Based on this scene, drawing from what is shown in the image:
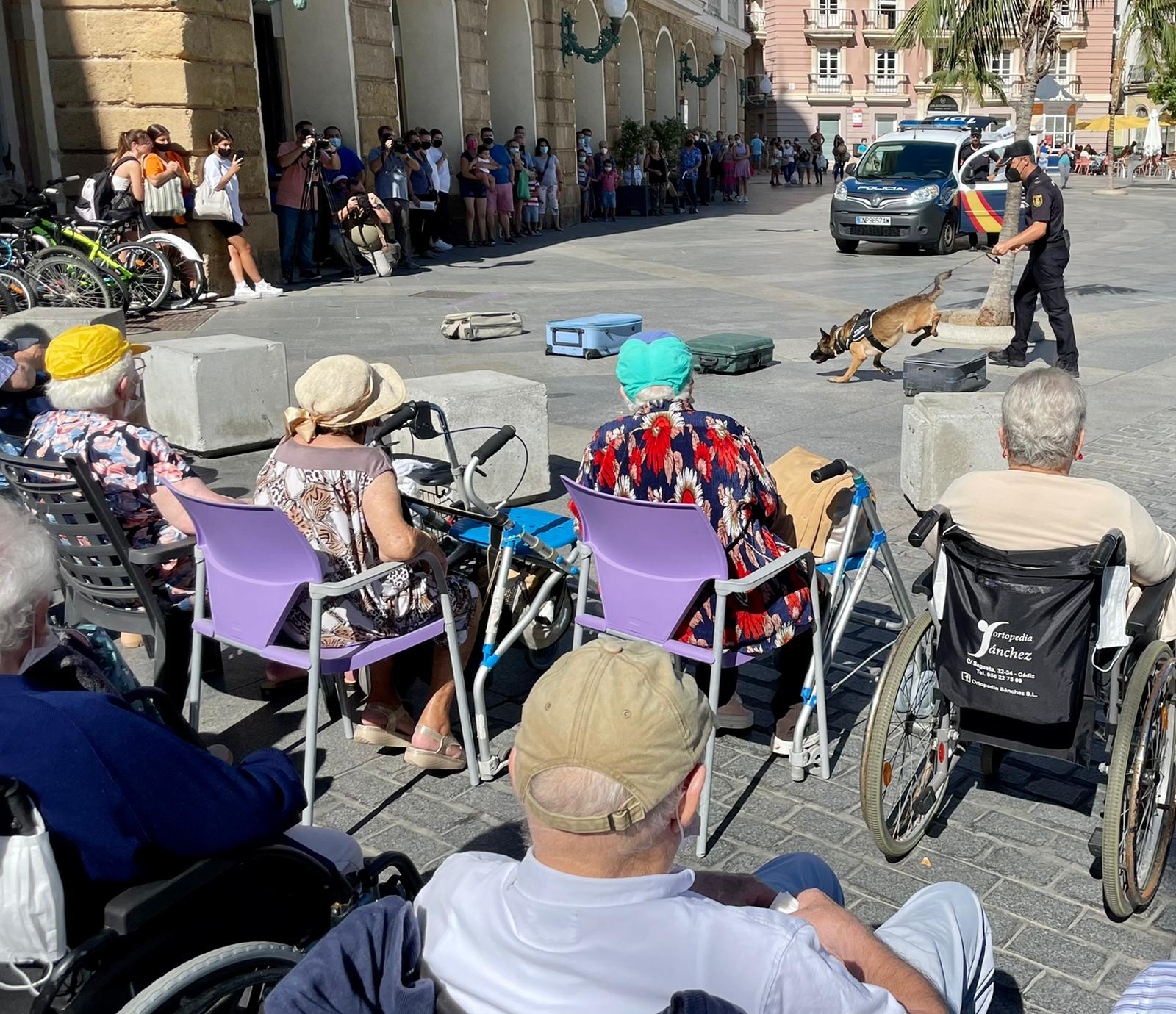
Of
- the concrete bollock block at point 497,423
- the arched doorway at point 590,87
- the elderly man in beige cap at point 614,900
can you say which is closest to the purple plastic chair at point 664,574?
the elderly man in beige cap at point 614,900

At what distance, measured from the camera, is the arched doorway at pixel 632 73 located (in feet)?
114

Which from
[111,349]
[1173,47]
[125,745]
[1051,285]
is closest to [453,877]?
[125,745]

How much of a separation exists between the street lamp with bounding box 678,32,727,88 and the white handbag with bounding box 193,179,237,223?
26.1 m

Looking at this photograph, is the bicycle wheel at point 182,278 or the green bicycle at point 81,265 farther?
the bicycle wheel at point 182,278

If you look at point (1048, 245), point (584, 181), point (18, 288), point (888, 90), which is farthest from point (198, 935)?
point (888, 90)

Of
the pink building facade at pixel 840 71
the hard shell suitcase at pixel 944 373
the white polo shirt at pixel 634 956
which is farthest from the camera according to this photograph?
the pink building facade at pixel 840 71

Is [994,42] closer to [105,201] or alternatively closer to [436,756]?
[105,201]

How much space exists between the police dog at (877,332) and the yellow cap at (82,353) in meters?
7.27

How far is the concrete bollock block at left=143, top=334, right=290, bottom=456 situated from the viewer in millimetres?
8172

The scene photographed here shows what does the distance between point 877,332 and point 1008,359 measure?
1460 millimetres

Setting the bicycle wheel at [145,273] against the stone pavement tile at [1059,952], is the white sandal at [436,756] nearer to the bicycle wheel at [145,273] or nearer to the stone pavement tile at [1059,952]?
the stone pavement tile at [1059,952]

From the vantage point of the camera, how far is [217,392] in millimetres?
8211

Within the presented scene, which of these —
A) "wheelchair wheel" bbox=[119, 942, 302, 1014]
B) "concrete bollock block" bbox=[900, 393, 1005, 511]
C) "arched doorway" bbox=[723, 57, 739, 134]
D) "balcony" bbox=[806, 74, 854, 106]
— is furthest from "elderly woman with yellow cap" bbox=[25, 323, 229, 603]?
"balcony" bbox=[806, 74, 854, 106]

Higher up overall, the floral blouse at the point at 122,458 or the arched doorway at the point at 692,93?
the arched doorway at the point at 692,93
